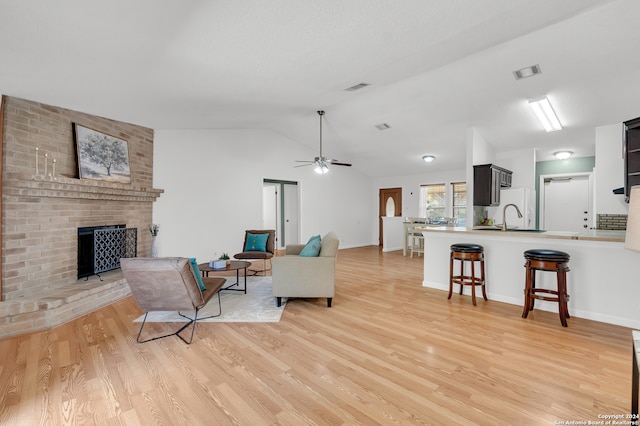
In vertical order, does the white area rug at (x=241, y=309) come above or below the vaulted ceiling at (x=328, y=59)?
below

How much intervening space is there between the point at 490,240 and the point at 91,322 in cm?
509

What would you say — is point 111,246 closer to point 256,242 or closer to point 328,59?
point 256,242


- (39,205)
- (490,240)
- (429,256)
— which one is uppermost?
(39,205)

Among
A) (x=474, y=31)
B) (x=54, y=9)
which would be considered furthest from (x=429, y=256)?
(x=54, y=9)

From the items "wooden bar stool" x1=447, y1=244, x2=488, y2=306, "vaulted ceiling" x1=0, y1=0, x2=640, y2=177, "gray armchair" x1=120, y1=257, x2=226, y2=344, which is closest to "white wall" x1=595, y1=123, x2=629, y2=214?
"vaulted ceiling" x1=0, y1=0, x2=640, y2=177

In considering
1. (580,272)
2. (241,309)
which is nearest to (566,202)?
(580,272)

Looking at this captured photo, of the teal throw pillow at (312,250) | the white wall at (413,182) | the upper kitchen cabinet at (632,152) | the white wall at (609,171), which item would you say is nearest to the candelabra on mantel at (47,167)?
the teal throw pillow at (312,250)

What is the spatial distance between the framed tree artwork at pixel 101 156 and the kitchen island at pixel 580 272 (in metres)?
5.45

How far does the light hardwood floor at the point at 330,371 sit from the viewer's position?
178 cm

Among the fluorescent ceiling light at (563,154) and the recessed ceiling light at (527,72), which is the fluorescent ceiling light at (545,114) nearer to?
the recessed ceiling light at (527,72)

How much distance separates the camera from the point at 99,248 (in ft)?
13.8

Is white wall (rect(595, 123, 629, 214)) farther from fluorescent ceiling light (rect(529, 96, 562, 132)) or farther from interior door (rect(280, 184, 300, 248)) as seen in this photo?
interior door (rect(280, 184, 300, 248))

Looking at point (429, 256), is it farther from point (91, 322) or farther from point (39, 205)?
point (39, 205)

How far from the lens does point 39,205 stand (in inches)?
141
